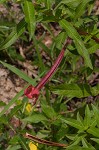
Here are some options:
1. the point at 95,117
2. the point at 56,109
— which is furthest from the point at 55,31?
the point at 95,117

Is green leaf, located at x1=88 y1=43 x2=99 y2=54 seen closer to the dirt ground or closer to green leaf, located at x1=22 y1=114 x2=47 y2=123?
green leaf, located at x1=22 y1=114 x2=47 y2=123

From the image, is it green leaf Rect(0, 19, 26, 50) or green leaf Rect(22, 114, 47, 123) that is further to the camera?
green leaf Rect(22, 114, 47, 123)

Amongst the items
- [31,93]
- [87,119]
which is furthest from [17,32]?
[87,119]

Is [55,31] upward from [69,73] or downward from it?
upward

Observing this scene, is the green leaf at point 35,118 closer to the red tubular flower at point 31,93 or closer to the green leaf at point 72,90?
the green leaf at point 72,90

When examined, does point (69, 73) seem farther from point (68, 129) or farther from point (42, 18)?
point (42, 18)

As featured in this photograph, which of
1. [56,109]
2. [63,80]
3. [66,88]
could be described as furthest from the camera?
[63,80]

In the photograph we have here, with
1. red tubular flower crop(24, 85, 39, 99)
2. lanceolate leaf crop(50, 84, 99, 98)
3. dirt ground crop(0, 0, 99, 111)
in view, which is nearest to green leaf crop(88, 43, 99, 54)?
lanceolate leaf crop(50, 84, 99, 98)

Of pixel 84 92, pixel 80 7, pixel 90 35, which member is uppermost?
pixel 80 7
